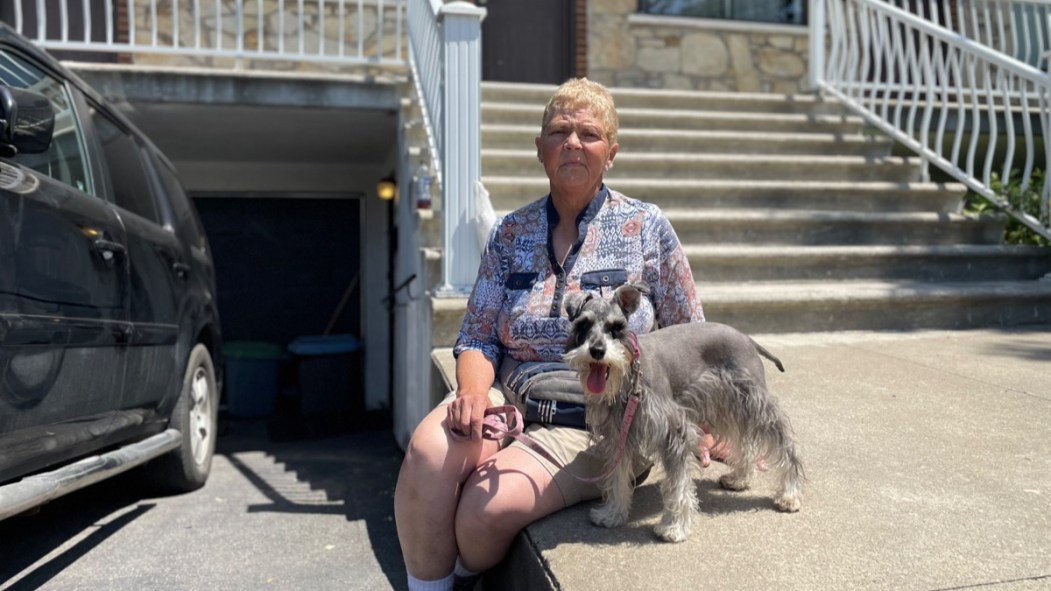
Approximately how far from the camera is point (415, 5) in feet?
18.9

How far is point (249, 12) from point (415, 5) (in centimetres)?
297

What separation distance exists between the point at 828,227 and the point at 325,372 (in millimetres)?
5216

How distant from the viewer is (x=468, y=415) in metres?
2.05

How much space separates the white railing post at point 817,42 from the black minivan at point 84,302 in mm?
6092

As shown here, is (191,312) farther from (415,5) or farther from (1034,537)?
(1034,537)

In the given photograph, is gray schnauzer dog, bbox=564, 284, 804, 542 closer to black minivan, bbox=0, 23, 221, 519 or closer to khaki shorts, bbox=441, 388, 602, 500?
khaki shorts, bbox=441, 388, 602, 500

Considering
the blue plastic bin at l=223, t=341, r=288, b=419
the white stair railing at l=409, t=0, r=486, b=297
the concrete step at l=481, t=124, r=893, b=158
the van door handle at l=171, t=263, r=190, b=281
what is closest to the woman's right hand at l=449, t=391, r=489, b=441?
the white stair railing at l=409, t=0, r=486, b=297

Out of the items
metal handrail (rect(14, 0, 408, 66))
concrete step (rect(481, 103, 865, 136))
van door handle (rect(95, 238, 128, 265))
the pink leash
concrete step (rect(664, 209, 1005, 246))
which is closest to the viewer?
the pink leash

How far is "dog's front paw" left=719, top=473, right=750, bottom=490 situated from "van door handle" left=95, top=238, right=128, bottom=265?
2.48m

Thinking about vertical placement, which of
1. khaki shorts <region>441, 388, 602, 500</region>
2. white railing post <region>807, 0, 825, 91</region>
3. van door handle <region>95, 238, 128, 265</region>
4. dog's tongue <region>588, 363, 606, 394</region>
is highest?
white railing post <region>807, 0, 825, 91</region>

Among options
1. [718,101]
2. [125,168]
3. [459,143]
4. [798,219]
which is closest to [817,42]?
[718,101]

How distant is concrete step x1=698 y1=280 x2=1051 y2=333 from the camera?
462 cm

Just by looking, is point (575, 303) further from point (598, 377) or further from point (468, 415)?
point (468, 415)

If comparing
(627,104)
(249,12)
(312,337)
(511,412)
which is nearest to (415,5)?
(627,104)
